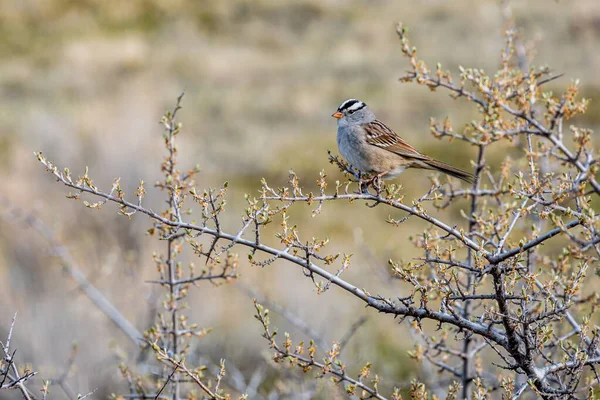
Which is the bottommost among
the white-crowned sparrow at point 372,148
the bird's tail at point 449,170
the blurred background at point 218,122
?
the bird's tail at point 449,170

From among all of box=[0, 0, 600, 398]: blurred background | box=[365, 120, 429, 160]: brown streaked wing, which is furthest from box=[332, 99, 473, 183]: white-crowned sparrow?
box=[0, 0, 600, 398]: blurred background

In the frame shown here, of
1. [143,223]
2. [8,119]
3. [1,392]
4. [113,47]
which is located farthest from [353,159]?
[113,47]

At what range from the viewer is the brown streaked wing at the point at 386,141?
6.00 metres

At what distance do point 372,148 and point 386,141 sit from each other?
0.95 feet

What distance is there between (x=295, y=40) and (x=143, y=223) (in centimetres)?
2452

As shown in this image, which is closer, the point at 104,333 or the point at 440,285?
the point at 440,285

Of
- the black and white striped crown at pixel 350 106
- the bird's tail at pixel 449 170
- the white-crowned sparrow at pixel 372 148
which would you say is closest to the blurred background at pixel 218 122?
the white-crowned sparrow at pixel 372 148

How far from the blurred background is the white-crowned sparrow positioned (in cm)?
65

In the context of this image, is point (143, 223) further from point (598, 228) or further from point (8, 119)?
→ point (8, 119)

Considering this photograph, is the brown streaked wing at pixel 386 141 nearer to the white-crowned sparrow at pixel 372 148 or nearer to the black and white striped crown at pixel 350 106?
the white-crowned sparrow at pixel 372 148

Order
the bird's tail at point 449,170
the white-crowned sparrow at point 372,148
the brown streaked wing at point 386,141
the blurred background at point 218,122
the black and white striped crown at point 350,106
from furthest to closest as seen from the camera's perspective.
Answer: the blurred background at point 218,122
the black and white striped crown at point 350,106
the brown streaked wing at point 386,141
the white-crowned sparrow at point 372,148
the bird's tail at point 449,170

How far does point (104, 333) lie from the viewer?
9812 millimetres

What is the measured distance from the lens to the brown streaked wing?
6.00m

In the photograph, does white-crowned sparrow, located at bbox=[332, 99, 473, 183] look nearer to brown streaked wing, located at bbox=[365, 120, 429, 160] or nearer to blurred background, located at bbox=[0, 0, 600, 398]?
brown streaked wing, located at bbox=[365, 120, 429, 160]
